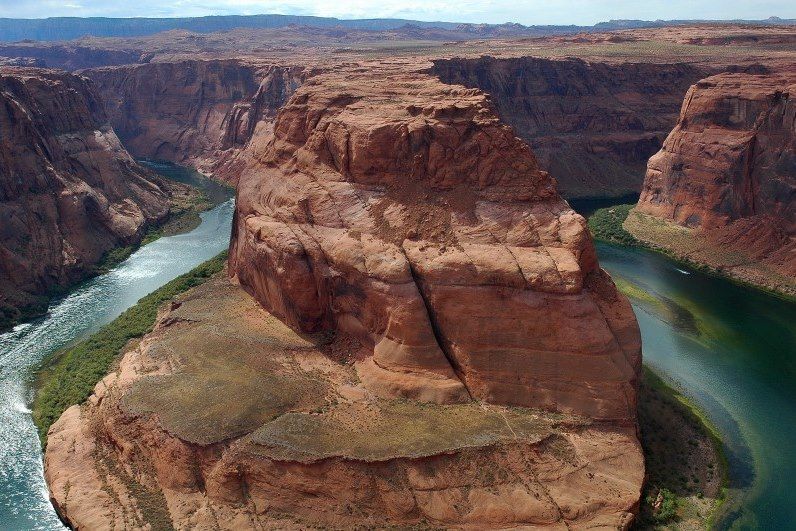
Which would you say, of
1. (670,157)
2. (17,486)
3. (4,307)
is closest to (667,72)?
(670,157)

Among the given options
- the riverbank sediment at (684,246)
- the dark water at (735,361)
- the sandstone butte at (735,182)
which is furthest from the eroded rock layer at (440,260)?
the sandstone butte at (735,182)

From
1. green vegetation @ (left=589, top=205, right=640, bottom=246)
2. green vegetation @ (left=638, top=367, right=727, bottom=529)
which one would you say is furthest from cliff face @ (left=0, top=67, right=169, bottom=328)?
green vegetation @ (left=589, top=205, right=640, bottom=246)

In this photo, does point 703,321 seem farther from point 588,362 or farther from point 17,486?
point 17,486

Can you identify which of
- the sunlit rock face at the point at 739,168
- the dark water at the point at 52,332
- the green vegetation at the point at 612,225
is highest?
the sunlit rock face at the point at 739,168

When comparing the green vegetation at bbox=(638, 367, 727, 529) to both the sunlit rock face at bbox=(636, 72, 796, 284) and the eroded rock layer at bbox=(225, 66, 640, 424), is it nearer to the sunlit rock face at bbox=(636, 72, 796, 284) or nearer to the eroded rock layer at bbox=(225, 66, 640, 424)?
the eroded rock layer at bbox=(225, 66, 640, 424)

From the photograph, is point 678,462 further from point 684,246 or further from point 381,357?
point 684,246

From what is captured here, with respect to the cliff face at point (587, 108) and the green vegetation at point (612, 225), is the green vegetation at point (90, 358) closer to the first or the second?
the green vegetation at point (612, 225)
